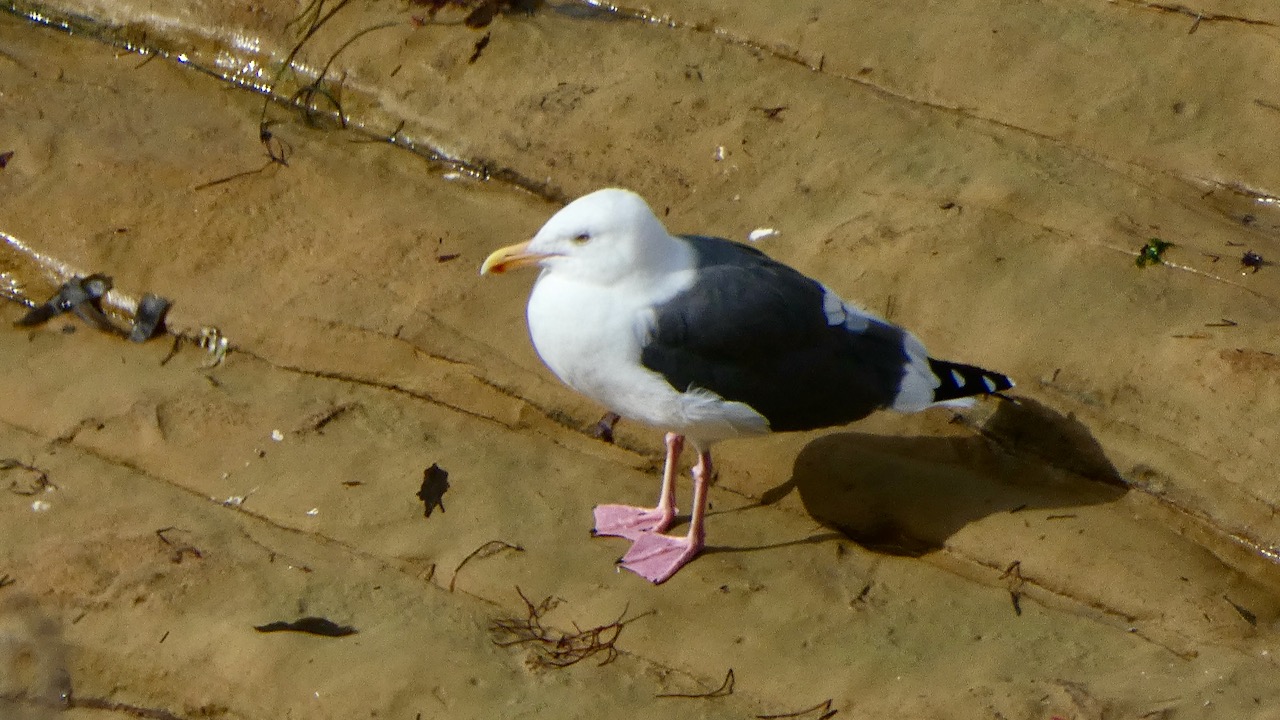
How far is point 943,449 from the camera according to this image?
5066mm

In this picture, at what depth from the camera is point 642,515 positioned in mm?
4840

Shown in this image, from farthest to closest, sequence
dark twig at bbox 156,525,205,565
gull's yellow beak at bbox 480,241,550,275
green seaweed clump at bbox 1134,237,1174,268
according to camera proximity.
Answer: green seaweed clump at bbox 1134,237,1174,268
dark twig at bbox 156,525,205,565
gull's yellow beak at bbox 480,241,550,275

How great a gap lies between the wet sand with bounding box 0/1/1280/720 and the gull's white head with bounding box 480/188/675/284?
1.00 m

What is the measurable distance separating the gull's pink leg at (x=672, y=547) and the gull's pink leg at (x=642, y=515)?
61mm

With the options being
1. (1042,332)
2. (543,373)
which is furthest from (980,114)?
(543,373)

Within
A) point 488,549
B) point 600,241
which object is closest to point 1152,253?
point 600,241

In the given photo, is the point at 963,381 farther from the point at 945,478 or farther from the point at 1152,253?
the point at 1152,253

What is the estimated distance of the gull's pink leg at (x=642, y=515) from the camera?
4.79 m

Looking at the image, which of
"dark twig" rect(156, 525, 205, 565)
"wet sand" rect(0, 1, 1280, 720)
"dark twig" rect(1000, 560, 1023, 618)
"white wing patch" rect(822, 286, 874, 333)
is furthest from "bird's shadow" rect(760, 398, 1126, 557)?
"dark twig" rect(156, 525, 205, 565)

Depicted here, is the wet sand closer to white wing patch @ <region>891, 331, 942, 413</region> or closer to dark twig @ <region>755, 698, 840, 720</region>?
dark twig @ <region>755, 698, 840, 720</region>

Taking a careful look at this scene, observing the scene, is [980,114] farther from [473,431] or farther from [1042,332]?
[473,431]

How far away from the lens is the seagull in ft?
13.9

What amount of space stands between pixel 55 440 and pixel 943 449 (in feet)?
10.6

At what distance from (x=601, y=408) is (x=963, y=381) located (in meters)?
1.39
